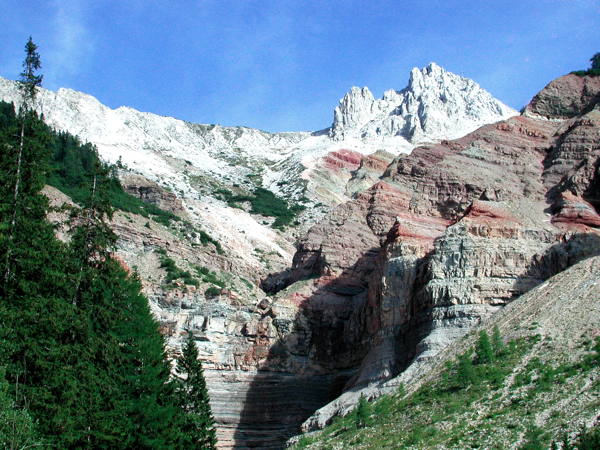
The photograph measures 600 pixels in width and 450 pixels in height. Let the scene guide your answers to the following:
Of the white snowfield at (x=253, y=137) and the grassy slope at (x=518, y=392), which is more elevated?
the white snowfield at (x=253, y=137)

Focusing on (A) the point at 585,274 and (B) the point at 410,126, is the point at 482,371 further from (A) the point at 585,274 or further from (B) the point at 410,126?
(B) the point at 410,126

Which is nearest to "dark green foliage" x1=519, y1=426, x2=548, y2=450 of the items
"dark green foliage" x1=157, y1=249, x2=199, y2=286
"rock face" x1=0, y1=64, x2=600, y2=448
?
"rock face" x1=0, y1=64, x2=600, y2=448

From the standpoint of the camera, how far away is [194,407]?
46531 millimetres

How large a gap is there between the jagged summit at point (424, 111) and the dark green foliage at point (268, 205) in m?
36.0

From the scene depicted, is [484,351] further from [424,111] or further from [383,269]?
[424,111]

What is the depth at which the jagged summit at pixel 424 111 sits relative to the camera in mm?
166875

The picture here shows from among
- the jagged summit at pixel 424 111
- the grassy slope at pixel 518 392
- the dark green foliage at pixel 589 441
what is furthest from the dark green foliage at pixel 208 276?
the jagged summit at pixel 424 111

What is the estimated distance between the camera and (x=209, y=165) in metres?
160

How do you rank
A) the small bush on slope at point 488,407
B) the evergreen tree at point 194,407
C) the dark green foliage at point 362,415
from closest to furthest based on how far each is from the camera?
the small bush on slope at point 488,407 → the dark green foliage at point 362,415 → the evergreen tree at point 194,407

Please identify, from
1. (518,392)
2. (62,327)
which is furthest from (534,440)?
(62,327)

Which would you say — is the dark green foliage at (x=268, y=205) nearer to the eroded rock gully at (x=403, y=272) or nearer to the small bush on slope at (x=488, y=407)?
the eroded rock gully at (x=403, y=272)

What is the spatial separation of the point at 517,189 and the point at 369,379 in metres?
20.6

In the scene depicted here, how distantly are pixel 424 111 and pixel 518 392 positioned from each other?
5415 inches

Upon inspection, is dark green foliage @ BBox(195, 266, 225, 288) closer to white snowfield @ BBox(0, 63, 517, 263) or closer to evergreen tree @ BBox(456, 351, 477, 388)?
white snowfield @ BBox(0, 63, 517, 263)
